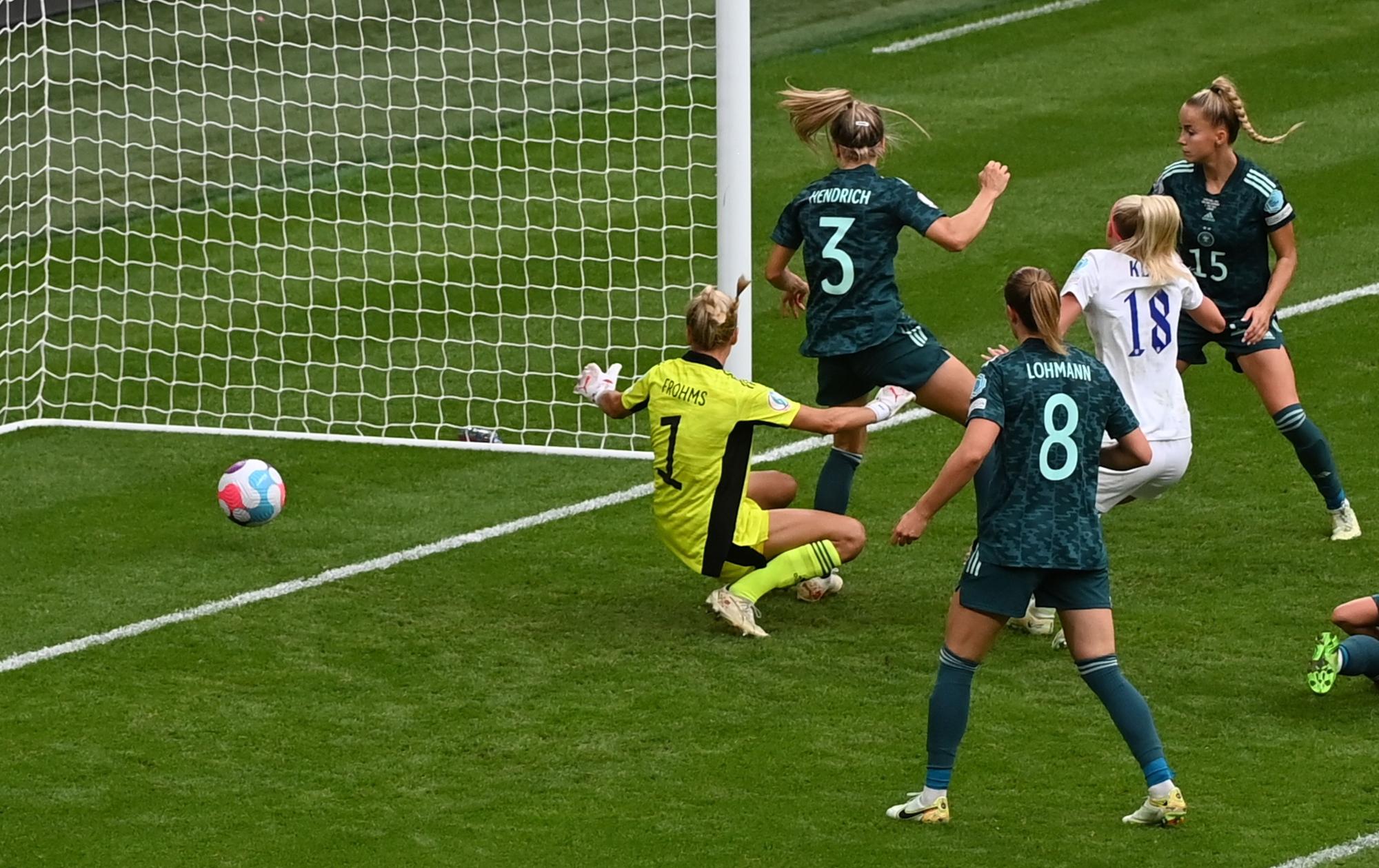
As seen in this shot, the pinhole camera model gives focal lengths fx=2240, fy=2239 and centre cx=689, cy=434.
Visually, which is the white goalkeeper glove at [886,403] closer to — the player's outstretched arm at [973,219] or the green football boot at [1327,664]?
the player's outstretched arm at [973,219]

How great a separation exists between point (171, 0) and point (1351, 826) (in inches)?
421

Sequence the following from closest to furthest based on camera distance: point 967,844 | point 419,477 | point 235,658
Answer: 1. point 967,844
2. point 235,658
3. point 419,477

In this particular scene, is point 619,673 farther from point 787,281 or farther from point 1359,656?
point 1359,656

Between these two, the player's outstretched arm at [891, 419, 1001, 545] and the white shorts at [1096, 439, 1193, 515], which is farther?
the white shorts at [1096, 439, 1193, 515]

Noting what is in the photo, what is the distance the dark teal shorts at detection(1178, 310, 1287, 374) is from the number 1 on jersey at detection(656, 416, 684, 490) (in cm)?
227

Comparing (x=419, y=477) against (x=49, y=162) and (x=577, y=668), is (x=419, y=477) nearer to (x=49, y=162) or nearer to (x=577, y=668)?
(x=577, y=668)

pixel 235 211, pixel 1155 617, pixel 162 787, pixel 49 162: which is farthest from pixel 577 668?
pixel 49 162

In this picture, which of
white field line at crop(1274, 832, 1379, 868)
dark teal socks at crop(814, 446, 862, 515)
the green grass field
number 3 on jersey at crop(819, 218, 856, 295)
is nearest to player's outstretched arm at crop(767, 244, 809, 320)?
number 3 on jersey at crop(819, 218, 856, 295)

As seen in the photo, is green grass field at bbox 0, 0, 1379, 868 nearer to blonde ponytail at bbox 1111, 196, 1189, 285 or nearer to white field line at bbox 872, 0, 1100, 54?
blonde ponytail at bbox 1111, 196, 1189, 285

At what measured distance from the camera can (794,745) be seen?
766 centimetres

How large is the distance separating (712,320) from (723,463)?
21.7 inches

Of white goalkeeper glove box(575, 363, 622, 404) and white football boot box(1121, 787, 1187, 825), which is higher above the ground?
white goalkeeper glove box(575, 363, 622, 404)

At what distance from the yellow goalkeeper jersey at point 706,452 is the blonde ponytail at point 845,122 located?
105cm

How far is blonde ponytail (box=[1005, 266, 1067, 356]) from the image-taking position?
6.76 meters
